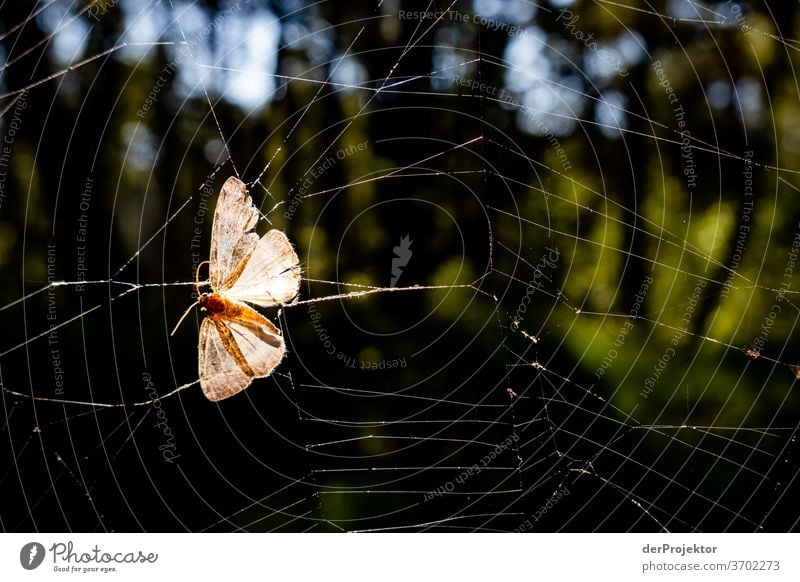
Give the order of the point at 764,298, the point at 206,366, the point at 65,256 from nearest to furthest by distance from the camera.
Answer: the point at 206,366 < the point at 65,256 < the point at 764,298

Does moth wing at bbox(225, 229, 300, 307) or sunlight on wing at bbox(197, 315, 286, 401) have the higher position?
moth wing at bbox(225, 229, 300, 307)

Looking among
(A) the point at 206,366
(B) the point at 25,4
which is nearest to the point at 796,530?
(A) the point at 206,366

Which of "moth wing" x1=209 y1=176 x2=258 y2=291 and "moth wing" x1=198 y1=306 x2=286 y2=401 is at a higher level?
"moth wing" x1=209 y1=176 x2=258 y2=291

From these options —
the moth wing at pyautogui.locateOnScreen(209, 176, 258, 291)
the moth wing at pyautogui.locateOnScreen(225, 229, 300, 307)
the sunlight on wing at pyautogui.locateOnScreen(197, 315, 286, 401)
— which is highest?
the moth wing at pyautogui.locateOnScreen(209, 176, 258, 291)

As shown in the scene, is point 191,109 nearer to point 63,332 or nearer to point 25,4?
point 25,4
